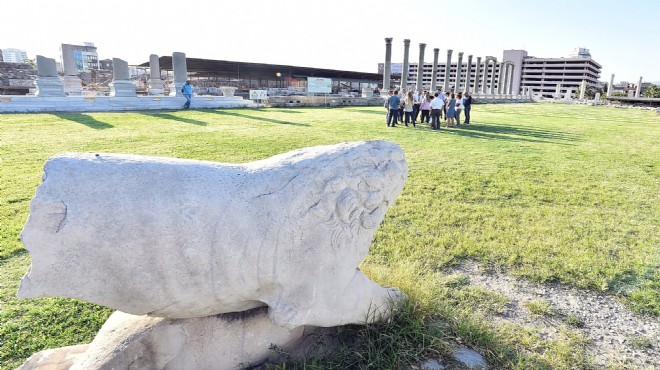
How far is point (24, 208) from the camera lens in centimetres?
427

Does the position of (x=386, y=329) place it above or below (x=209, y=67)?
below

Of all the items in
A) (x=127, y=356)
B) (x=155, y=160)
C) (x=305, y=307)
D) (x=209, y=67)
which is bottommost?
(x=127, y=356)

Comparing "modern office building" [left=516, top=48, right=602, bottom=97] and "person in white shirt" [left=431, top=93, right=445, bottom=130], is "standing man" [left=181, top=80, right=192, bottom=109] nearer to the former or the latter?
"person in white shirt" [left=431, top=93, right=445, bottom=130]

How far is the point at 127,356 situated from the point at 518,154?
27.8 ft

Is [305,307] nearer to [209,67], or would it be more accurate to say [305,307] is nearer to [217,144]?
[217,144]

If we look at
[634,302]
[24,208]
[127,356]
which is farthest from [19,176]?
[634,302]

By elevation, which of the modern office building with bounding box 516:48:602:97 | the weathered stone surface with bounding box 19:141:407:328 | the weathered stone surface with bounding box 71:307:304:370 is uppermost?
the modern office building with bounding box 516:48:602:97

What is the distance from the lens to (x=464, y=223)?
433 centimetres

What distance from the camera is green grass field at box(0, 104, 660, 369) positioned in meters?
2.35

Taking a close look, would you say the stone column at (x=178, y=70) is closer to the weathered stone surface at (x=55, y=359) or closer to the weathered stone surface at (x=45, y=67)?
the weathered stone surface at (x=45, y=67)

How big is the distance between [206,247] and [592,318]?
2659 millimetres

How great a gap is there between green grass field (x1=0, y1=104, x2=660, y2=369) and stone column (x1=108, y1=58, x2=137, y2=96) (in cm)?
606

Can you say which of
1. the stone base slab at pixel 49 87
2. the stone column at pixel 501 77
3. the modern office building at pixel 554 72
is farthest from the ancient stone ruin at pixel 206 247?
the modern office building at pixel 554 72

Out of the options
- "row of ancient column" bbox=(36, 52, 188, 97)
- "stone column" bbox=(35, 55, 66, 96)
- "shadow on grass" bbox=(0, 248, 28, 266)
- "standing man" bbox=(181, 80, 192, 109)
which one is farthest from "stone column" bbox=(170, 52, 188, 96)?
"shadow on grass" bbox=(0, 248, 28, 266)
